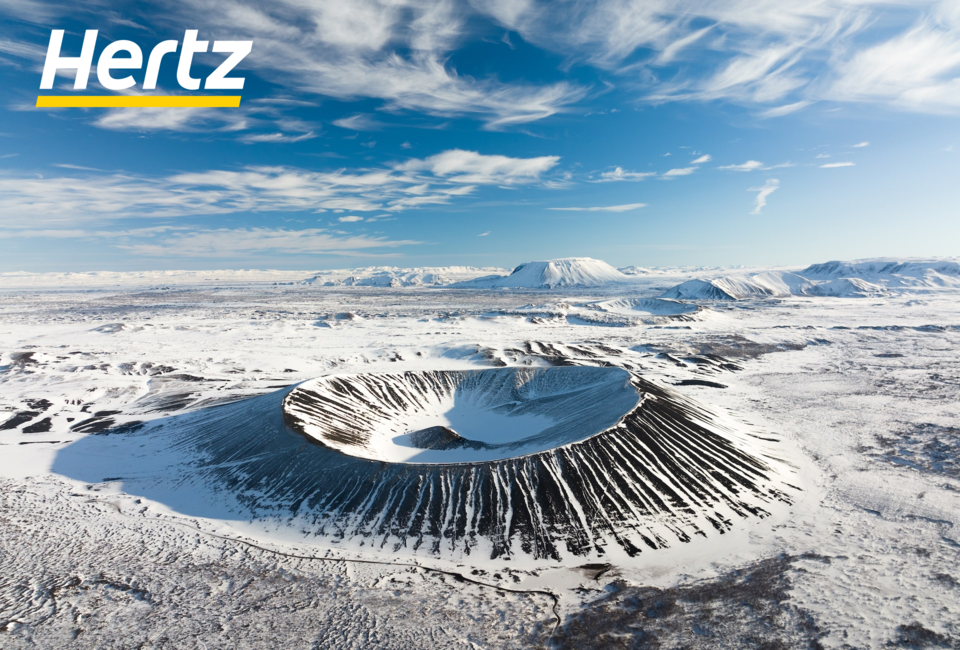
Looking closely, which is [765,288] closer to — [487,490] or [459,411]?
[459,411]

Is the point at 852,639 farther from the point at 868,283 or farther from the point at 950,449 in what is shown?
the point at 868,283

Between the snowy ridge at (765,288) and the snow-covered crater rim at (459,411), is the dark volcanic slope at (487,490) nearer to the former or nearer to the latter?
the snow-covered crater rim at (459,411)

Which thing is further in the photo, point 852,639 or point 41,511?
point 41,511

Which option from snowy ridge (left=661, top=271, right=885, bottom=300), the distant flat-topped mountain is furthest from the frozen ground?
the distant flat-topped mountain

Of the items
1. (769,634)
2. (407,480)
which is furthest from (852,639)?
(407,480)

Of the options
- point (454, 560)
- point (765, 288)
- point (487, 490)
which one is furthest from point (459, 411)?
point (765, 288)
